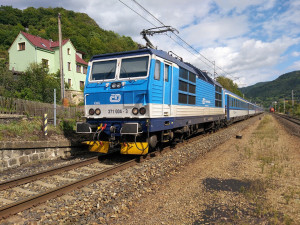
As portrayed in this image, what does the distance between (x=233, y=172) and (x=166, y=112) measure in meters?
2.92

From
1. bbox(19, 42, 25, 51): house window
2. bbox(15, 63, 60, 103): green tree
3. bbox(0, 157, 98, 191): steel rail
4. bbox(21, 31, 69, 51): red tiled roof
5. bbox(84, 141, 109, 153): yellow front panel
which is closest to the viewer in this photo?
bbox(0, 157, 98, 191): steel rail

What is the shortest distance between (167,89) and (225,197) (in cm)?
426

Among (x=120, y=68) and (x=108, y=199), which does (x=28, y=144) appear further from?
(x=108, y=199)

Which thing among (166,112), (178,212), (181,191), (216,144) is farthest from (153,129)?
(216,144)

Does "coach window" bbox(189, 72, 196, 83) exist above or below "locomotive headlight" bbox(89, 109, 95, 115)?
above

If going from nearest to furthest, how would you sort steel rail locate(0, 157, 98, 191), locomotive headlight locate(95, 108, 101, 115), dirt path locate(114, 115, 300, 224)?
dirt path locate(114, 115, 300, 224) < steel rail locate(0, 157, 98, 191) < locomotive headlight locate(95, 108, 101, 115)

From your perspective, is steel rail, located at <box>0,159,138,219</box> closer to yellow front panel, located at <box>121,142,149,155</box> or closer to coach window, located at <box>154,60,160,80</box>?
yellow front panel, located at <box>121,142,149,155</box>

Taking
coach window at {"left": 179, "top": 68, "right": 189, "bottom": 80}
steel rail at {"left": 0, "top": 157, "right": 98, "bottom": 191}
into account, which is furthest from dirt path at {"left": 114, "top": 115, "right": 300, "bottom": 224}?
coach window at {"left": 179, "top": 68, "right": 189, "bottom": 80}

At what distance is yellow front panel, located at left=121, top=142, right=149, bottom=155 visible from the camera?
709 cm

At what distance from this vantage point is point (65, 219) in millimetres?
3826

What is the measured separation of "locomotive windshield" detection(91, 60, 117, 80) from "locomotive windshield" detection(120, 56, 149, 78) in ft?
1.18

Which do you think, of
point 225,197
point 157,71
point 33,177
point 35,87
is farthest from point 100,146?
point 35,87

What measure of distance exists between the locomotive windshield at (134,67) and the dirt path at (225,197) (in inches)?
133

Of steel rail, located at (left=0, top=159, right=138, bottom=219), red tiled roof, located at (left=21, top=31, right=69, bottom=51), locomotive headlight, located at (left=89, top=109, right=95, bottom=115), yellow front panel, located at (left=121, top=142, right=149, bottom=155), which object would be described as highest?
red tiled roof, located at (left=21, top=31, right=69, bottom=51)
